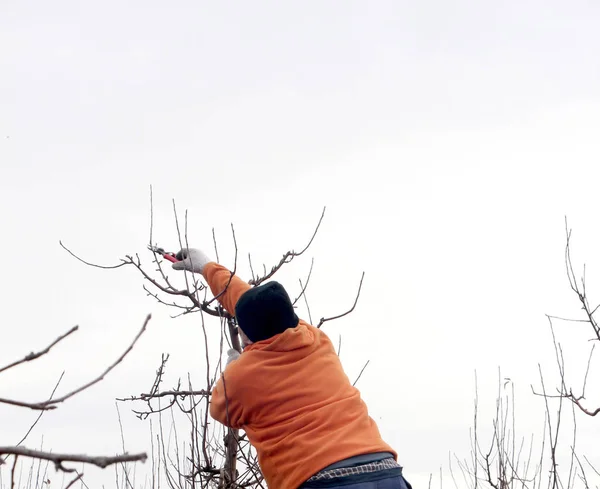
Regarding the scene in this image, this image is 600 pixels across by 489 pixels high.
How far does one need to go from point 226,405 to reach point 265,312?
41 cm

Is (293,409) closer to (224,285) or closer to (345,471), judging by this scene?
(345,471)

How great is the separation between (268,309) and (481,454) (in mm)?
3041

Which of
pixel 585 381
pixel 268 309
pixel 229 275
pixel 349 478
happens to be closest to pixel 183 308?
pixel 229 275

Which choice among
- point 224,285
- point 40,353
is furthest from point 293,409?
point 40,353

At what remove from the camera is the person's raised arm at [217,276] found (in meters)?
3.67

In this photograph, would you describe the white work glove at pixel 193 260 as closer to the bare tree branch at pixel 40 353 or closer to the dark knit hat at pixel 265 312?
the dark knit hat at pixel 265 312

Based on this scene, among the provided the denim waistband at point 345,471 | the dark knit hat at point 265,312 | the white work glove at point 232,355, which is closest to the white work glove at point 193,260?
the white work glove at point 232,355

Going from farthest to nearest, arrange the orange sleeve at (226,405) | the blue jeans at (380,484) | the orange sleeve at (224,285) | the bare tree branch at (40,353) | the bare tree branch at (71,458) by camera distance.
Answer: the orange sleeve at (224,285)
the orange sleeve at (226,405)
the blue jeans at (380,484)
the bare tree branch at (40,353)
the bare tree branch at (71,458)

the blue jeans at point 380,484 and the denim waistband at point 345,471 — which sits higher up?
the denim waistband at point 345,471

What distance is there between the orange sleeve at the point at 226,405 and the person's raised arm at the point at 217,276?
1.79 feet

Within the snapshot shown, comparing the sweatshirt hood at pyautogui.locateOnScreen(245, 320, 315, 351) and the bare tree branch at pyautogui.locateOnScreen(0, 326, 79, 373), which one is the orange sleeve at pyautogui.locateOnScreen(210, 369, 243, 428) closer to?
the sweatshirt hood at pyautogui.locateOnScreen(245, 320, 315, 351)

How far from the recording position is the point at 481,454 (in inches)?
217

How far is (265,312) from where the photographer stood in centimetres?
313

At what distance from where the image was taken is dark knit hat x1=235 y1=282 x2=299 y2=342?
123 inches
